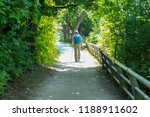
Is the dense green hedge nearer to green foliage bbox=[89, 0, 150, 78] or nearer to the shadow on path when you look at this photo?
the shadow on path

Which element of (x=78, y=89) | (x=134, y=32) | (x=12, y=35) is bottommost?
(x=78, y=89)

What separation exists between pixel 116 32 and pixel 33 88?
5.22 meters

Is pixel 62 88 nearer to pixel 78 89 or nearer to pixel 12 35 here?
pixel 78 89

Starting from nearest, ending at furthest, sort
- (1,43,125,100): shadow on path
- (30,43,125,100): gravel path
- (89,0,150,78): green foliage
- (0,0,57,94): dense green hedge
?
(0,0,57,94): dense green hedge → (1,43,125,100): shadow on path → (30,43,125,100): gravel path → (89,0,150,78): green foliage

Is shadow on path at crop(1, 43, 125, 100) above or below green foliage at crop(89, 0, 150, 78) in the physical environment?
below

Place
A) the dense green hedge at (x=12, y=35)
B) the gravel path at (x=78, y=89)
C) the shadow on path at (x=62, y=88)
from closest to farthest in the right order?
the dense green hedge at (x=12, y=35)
the shadow on path at (x=62, y=88)
the gravel path at (x=78, y=89)

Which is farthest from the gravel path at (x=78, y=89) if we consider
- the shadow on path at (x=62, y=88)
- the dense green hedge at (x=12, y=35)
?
the dense green hedge at (x=12, y=35)

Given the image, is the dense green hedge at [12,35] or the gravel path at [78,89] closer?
the dense green hedge at [12,35]

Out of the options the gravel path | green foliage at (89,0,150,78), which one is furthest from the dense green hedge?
green foliage at (89,0,150,78)

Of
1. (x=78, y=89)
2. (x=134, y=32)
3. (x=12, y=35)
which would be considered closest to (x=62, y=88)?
(x=78, y=89)

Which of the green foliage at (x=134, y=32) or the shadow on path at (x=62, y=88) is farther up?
the green foliage at (x=134, y=32)

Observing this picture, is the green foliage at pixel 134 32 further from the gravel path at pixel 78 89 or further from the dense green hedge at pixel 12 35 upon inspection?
the dense green hedge at pixel 12 35

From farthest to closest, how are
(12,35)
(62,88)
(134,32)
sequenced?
(134,32) < (62,88) < (12,35)

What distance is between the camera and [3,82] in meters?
9.55
